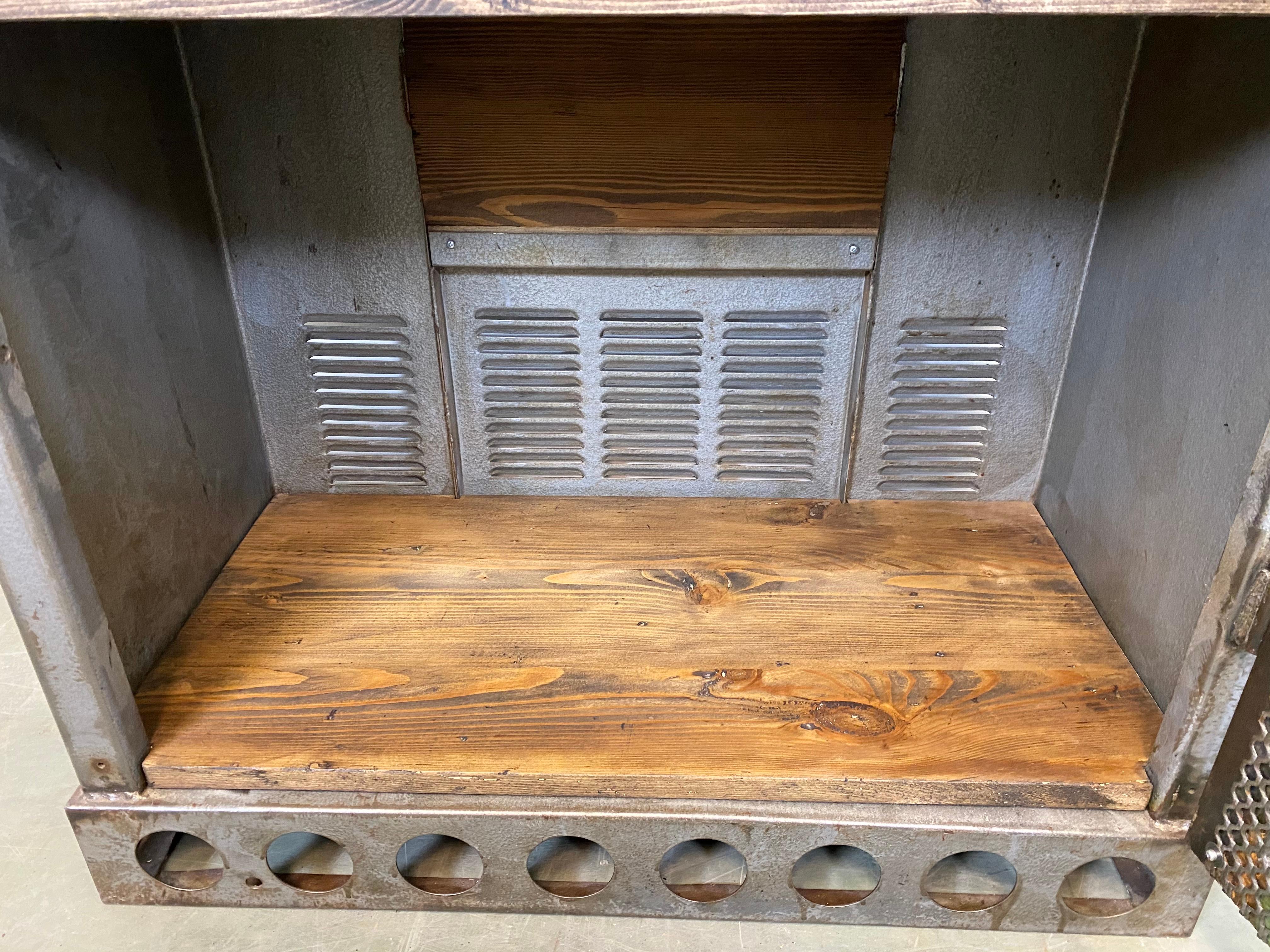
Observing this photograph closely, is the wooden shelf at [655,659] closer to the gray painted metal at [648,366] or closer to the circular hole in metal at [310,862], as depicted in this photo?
the gray painted metal at [648,366]

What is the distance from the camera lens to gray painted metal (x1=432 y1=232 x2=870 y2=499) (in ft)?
4.89

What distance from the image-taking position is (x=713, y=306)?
5.01ft

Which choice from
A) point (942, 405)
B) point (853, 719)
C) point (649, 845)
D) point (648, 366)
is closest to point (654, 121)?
point (648, 366)

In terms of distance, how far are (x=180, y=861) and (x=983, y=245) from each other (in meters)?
1.53

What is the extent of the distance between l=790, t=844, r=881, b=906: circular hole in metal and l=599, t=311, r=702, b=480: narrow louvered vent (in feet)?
2.32

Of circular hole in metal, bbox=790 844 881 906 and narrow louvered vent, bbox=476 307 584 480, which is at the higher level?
narrow louvered vent, bbox=476 307 584 480

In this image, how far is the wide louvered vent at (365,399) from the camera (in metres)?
1.58

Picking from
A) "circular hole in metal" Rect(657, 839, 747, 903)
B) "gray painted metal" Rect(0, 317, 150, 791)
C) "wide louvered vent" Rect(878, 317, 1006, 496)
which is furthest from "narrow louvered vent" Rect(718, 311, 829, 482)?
"gray painted metal" Rect(0, 317, 150, 791)

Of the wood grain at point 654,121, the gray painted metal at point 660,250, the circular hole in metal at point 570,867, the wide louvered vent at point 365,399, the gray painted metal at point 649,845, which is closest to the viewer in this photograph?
the gray painted metal at point 649,845

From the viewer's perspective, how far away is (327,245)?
151 centimetres

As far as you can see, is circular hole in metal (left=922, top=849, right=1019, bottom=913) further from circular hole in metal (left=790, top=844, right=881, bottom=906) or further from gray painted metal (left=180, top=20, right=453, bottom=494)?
gray painted metal (left=180, top=20, right=453, bottom=494)

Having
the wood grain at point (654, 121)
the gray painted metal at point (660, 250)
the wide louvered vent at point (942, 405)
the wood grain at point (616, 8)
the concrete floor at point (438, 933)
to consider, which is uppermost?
the wood grain at point (616, 8)

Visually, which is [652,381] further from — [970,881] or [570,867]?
[970,881]

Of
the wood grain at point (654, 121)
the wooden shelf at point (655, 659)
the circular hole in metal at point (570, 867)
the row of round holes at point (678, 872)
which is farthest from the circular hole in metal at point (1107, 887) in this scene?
the wood grain at point (654, 121)
